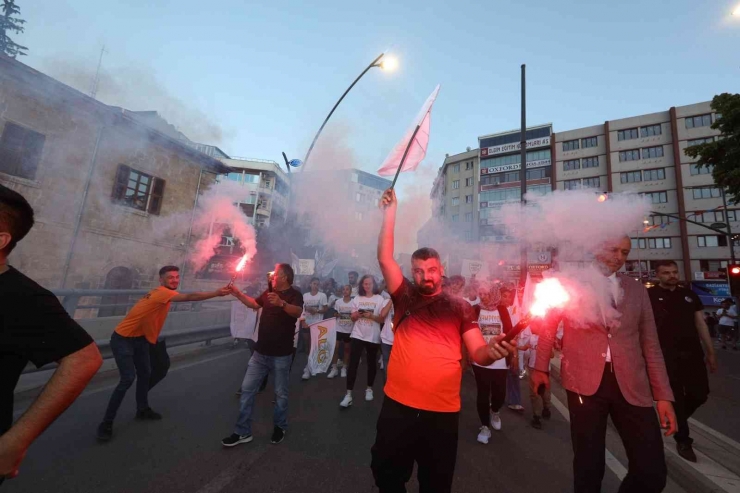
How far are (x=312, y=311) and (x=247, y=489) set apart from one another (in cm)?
446

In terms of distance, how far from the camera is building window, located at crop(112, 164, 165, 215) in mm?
12258

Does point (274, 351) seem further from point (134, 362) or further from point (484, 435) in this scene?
point (484, 435)

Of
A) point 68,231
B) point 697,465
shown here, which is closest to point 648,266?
point 697,465

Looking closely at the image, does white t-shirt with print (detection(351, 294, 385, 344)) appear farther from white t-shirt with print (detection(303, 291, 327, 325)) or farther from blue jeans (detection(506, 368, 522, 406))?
blue jeans (detection(506, 368, 522, 406))

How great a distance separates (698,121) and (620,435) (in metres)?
46.3

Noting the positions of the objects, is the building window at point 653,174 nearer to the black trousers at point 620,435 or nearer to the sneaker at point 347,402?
the sneaker at point 347,402

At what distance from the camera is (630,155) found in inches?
1428

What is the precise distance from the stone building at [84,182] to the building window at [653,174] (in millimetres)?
42954

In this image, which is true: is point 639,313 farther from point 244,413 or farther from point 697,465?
point 244,413

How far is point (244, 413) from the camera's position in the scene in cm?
349

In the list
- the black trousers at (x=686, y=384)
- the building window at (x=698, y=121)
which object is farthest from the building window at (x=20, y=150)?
the building window at (x=698, y=121)

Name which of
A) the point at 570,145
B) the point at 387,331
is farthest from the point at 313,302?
the point at 570,145

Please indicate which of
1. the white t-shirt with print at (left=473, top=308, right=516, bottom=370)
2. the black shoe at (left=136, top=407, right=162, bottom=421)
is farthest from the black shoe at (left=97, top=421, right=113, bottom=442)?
the white t-shirt with print at (left=473, top=308, right=516, bottom=370)

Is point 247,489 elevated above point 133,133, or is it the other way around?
point 133,133
